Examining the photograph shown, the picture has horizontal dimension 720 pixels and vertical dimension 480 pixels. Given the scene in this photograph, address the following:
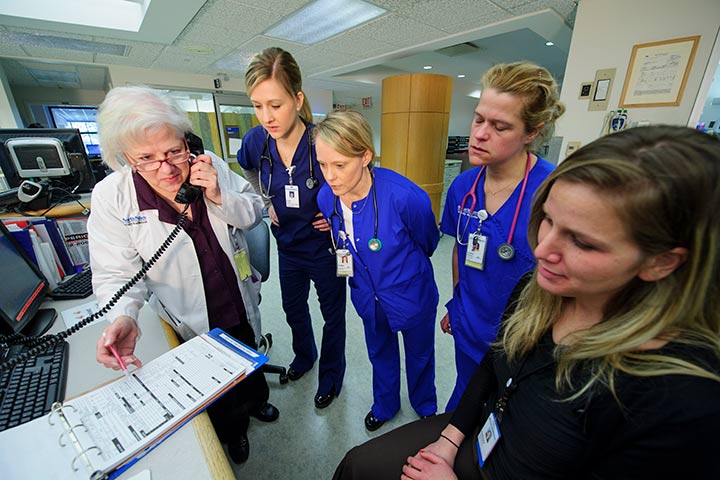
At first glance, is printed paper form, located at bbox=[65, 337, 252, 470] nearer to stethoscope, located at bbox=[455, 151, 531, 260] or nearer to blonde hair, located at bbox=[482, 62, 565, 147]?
stethoscope, located at bbox=[455, 151, 531, 260]

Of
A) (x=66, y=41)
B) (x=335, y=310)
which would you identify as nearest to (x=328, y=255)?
(x=335, y=310)

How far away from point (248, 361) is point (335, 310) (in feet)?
2.56

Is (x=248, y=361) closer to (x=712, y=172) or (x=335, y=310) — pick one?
(x=335, y=310)

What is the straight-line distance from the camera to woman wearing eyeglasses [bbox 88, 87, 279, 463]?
0.95 m

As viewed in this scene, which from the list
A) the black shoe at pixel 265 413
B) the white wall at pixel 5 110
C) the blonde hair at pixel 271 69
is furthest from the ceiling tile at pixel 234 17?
the white wall at pixel 5 110

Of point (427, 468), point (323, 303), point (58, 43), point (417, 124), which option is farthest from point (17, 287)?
point (58, 43)

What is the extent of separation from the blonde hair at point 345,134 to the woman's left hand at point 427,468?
1019 millimetres

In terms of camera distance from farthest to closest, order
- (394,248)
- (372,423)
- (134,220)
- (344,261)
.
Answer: (372,423) → (344,261) → (394,248) → (134,220)

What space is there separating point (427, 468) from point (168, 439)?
665 mm

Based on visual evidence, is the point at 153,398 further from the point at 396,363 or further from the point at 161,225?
the point at 396,363

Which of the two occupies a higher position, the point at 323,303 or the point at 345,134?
the point at 345,134

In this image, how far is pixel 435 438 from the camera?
0.94m

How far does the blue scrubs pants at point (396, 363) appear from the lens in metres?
1.40

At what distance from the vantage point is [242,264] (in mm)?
1279
